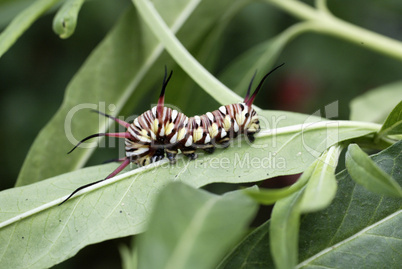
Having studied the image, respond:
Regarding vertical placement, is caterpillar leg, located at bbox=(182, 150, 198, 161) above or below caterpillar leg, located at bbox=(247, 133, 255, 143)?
above

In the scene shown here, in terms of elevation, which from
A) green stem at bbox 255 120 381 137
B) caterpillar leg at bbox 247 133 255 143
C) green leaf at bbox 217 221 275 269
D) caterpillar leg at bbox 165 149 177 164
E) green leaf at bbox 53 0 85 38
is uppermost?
green leaf at bbox 53 0 85 38

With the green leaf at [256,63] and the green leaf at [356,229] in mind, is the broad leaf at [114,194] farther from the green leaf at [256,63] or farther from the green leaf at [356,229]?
the green leaf at [256,63]

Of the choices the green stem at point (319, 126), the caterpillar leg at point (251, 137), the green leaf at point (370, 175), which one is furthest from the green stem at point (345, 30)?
the green leaf at point (370, 175)

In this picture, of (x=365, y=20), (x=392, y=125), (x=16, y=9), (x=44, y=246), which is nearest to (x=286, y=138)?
(x=392, y=125)

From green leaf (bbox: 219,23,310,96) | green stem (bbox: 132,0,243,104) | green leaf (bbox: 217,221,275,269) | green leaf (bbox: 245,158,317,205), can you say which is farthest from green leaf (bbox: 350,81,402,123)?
green leaf (bbox: 245,158,317,205)

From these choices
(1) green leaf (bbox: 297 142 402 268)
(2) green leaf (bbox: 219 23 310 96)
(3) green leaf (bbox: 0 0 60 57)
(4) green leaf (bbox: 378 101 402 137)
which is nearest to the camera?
(1) green leaf (bbox: 297 142 402 268)

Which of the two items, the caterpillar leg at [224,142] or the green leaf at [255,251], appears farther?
the caterpillar leg at [224,142]

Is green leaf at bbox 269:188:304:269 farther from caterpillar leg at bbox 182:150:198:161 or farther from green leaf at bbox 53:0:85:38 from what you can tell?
green leaf at bbox 53:0:85:38
